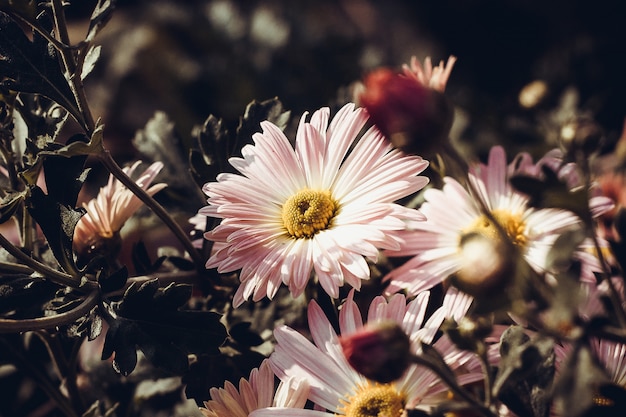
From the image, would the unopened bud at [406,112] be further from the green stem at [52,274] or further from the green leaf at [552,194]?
the green stem at [52,274]

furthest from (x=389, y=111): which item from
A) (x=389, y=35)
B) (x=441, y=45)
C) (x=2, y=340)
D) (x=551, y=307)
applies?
(x=389, y=35)

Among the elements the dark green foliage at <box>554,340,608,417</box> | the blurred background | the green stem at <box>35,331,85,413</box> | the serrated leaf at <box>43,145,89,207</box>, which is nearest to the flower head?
the dark green foliage at <box>554,340,608,417</box>

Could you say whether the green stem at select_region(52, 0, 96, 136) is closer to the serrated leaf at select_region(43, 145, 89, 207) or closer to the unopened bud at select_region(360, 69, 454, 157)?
the serrated leaf at select_region(43, 145, 89, 207)

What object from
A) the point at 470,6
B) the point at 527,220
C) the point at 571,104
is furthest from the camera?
the point at 470,6

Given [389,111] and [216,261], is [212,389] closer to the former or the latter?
[216,261]

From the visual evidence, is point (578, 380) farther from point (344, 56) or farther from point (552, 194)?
point (344, 56)

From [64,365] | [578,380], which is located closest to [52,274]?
[64,365]
